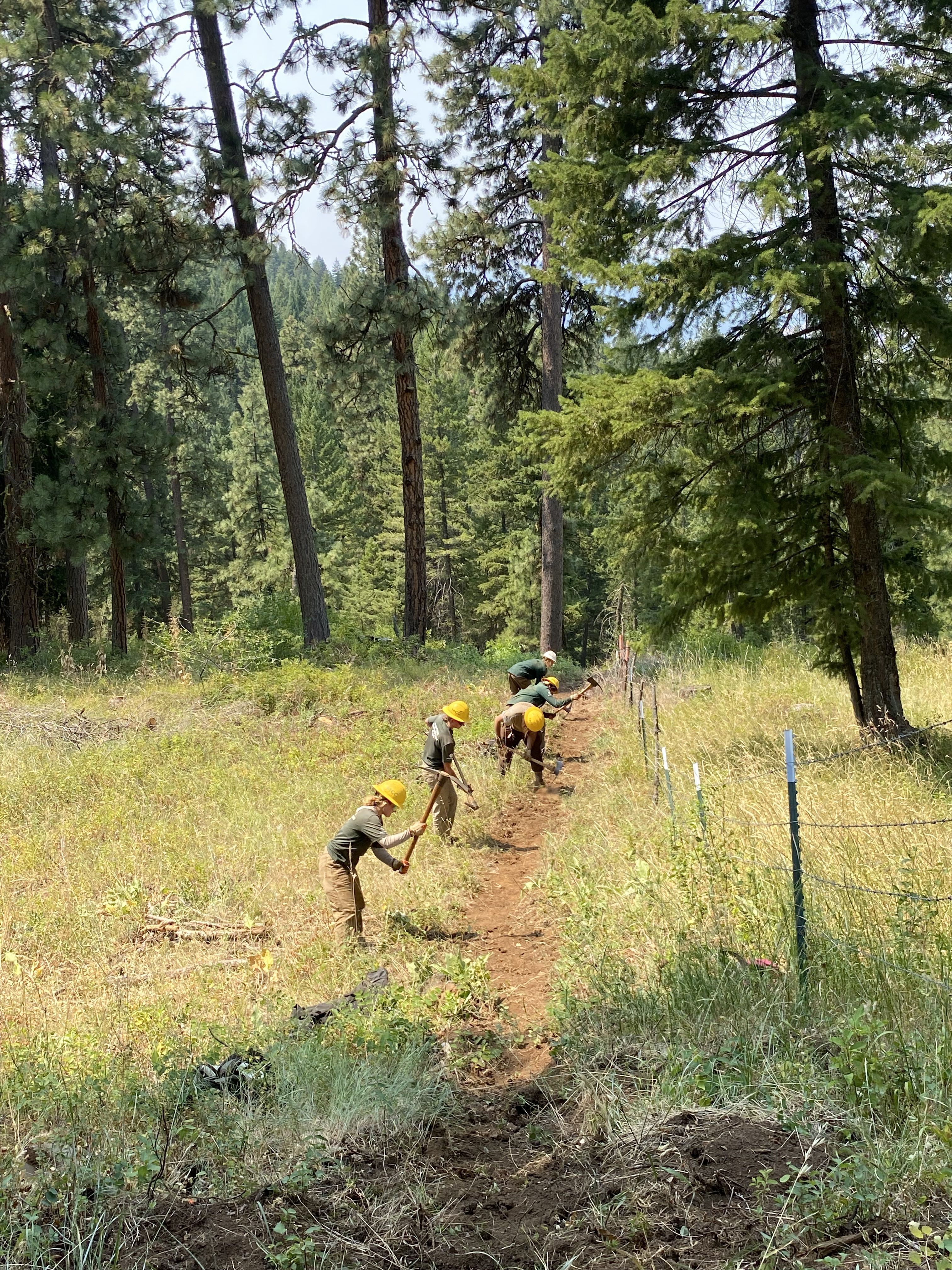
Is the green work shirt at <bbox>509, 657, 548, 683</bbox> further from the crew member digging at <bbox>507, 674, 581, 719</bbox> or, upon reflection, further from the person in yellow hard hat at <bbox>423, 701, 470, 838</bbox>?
the person in yellow hard hat at <bbox>423, 701, 470, 838</bbox>

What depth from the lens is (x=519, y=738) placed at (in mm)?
11047

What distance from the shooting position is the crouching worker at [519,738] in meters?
10.6

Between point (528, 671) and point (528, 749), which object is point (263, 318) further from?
point (528, 749)

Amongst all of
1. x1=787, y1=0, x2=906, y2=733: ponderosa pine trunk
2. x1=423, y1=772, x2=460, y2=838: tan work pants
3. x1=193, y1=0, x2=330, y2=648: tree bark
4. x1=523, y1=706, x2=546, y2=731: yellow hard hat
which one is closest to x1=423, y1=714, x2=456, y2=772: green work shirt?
x1=423, y1=772, x2=460, y2=838: tan work pants

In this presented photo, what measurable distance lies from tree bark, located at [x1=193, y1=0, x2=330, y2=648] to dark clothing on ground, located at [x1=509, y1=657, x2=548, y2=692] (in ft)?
17.5

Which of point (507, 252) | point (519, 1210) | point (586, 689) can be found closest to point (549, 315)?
point (507, 252)

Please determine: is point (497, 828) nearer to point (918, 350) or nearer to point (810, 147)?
point (918, 350)

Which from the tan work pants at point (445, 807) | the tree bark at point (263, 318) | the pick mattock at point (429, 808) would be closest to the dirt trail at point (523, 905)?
the tan work pants at point (445, 807)

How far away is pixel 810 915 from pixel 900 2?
24.1 ft

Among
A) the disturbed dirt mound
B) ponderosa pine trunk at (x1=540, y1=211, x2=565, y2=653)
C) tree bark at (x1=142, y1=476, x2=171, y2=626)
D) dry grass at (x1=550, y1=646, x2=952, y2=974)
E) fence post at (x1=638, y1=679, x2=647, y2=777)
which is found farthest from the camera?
tree bark at (x1=142, y1=476, x2=171, y2=626)

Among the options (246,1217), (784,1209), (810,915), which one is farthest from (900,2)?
(246,1217)

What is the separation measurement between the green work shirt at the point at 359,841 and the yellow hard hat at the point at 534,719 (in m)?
3.62

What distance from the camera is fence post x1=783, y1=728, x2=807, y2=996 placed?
14.0 feet

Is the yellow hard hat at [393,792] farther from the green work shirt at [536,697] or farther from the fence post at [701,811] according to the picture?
the green work shirt at [536,697]
